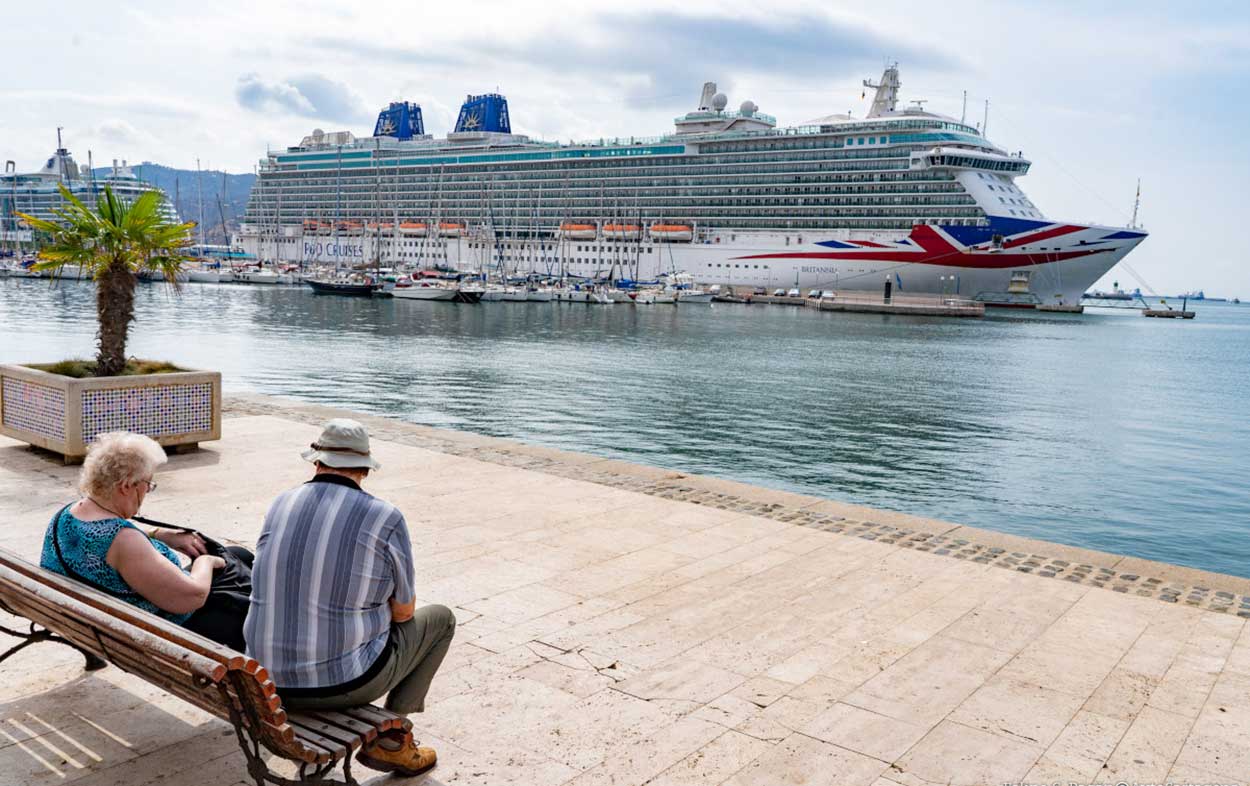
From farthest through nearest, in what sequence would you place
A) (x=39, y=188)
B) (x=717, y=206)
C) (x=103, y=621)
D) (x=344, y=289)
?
(x=39, y=188) → (x=717, y=206) → (x=344, y=289) → (x=103, y=621)

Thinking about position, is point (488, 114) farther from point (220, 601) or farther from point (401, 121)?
point (220, 601)

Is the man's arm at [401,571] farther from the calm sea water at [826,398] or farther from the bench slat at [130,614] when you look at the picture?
the calm sea water at [826,398]

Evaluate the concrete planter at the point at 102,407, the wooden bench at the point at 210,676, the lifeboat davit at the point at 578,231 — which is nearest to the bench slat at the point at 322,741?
the wooden bench at the point at 210,676

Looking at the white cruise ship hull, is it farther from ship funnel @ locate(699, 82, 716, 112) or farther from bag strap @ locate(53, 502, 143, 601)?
bag strap @ locate(53, 502, 143, 601)

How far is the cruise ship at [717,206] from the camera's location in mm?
64250

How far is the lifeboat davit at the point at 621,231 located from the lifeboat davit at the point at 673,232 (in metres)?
1.62

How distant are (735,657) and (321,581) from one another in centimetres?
198

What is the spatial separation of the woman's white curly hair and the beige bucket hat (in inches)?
20.4

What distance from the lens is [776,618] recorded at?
15.1ft

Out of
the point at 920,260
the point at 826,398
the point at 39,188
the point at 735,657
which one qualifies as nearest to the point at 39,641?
the point at 735,657

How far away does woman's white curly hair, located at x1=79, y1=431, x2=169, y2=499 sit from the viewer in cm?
293

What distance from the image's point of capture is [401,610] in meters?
2.91

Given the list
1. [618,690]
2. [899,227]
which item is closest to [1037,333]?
[899,227]

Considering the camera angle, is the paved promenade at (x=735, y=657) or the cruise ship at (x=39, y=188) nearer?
the paved promenade at (x=735, y=657)
